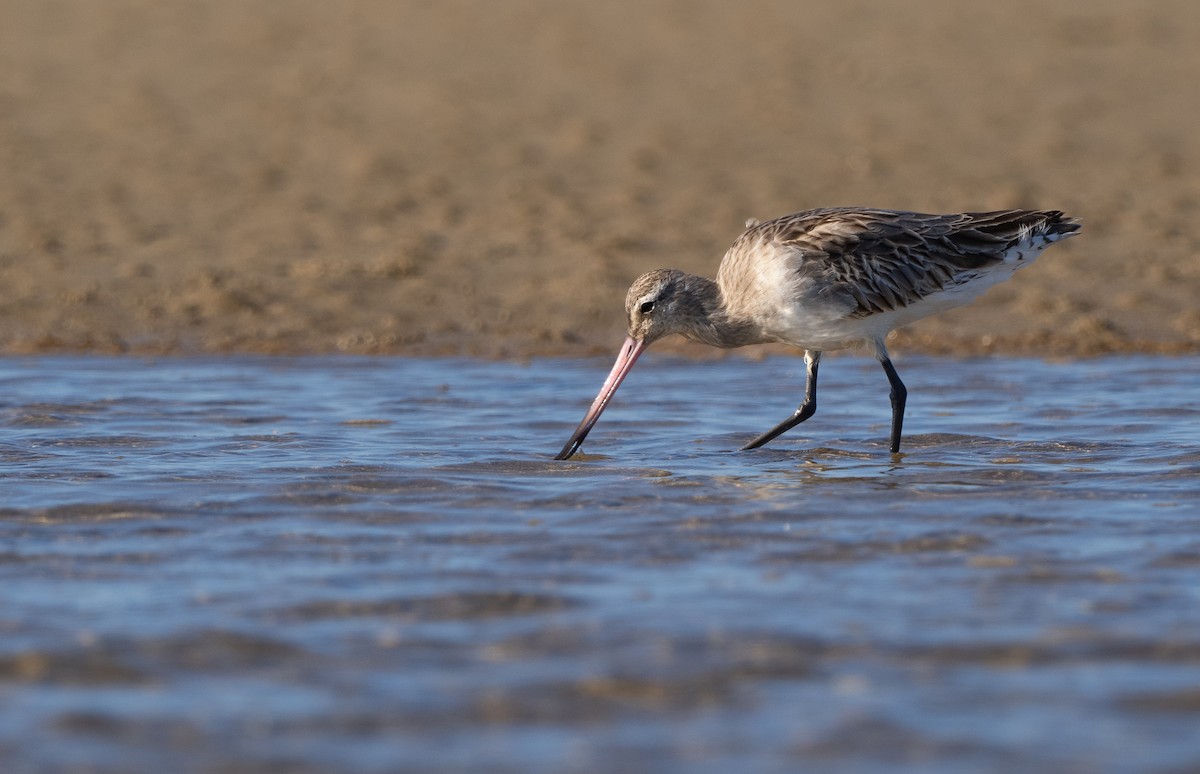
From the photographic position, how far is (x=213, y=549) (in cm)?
636

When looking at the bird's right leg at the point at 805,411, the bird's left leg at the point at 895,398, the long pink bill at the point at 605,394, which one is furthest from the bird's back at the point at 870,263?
the long pink bill at the point at 605,394

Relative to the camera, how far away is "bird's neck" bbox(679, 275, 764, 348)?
28.1 feet

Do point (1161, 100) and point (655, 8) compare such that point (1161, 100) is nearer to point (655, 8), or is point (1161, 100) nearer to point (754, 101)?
point (754, 101)

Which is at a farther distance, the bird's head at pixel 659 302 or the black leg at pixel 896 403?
the bird's head at pixel 659 302

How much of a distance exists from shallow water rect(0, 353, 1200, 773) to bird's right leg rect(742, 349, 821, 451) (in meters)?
0.14

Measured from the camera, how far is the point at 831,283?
8336 millimetres

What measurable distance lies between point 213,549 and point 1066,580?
9.48 ft

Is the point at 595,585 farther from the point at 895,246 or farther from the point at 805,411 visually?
the point at 895,246

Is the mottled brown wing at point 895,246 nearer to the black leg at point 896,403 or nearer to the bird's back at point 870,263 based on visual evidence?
the bird's back at point 870,263

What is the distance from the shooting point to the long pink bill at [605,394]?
8.29m

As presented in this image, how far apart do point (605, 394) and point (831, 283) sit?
1176 millimetres

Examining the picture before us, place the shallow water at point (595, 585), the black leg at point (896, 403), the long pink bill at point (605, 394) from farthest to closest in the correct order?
the black leg at point (896, 403), the long pink bill at point (605, 394), the shallow water at point (595, 585)

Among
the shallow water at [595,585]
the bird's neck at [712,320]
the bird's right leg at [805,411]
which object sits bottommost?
the shallow water at [595,585]

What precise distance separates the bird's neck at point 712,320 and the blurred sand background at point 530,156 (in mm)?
2743
